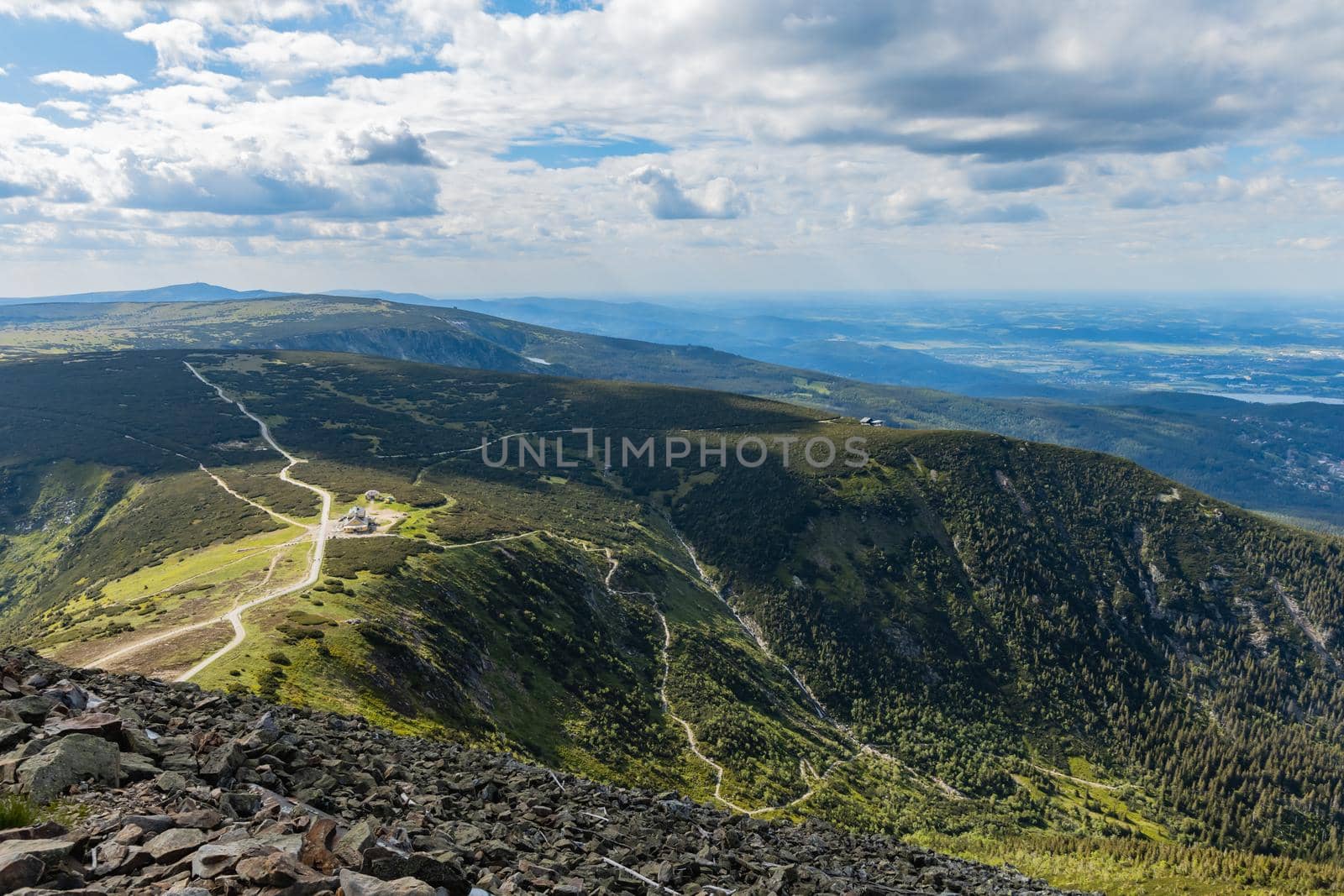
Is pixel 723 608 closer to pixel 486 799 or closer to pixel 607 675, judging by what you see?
pixel 607 675

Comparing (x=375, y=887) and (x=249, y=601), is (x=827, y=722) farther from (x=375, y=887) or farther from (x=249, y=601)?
(x=375, y=887)

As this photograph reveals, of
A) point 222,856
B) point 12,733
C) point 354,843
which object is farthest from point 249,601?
point 222,856

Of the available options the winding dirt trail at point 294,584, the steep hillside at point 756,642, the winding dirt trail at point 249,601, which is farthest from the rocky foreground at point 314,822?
the steep hillside at point 756,642

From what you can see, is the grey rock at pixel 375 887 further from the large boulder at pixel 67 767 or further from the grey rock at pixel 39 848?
the large boulder at pixel 67 767

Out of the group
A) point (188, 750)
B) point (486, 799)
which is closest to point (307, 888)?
point (188, 750)

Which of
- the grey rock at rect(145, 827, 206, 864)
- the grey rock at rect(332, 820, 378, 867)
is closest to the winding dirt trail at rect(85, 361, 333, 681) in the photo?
the grey rock at rect(145, 827, 206, 864)

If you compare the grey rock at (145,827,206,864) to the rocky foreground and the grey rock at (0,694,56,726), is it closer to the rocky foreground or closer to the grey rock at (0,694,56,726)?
the rocky foreground
